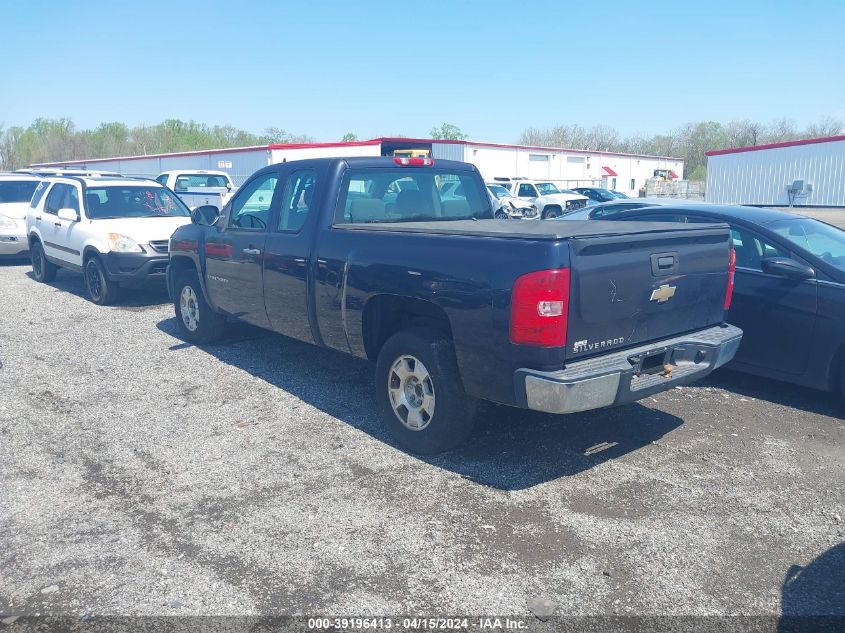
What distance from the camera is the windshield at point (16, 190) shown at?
15.0 metres

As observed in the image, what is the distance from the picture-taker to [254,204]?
6816 mm

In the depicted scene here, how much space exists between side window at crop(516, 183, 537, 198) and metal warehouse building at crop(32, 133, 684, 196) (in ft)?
13.2

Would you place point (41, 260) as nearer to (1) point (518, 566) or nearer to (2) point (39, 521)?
(2) point (39, 521)

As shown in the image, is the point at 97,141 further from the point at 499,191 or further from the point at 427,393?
the point at 427,393

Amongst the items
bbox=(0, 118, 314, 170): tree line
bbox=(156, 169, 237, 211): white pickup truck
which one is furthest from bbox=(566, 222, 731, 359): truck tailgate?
bbox=(0, 118, 314, 170): tree line

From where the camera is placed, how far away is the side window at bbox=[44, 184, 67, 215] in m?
11.8

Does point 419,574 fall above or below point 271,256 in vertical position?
below

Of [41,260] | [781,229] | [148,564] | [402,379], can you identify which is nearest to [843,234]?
[781,229]

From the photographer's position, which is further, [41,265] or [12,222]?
[12,222]

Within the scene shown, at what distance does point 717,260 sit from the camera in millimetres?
5023

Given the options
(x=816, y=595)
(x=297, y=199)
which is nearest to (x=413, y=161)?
(x=297, y=199)

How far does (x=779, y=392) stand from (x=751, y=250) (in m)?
1.26

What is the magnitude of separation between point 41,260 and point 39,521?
31.6 feet

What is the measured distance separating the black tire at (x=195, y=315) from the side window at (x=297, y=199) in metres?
1.89
